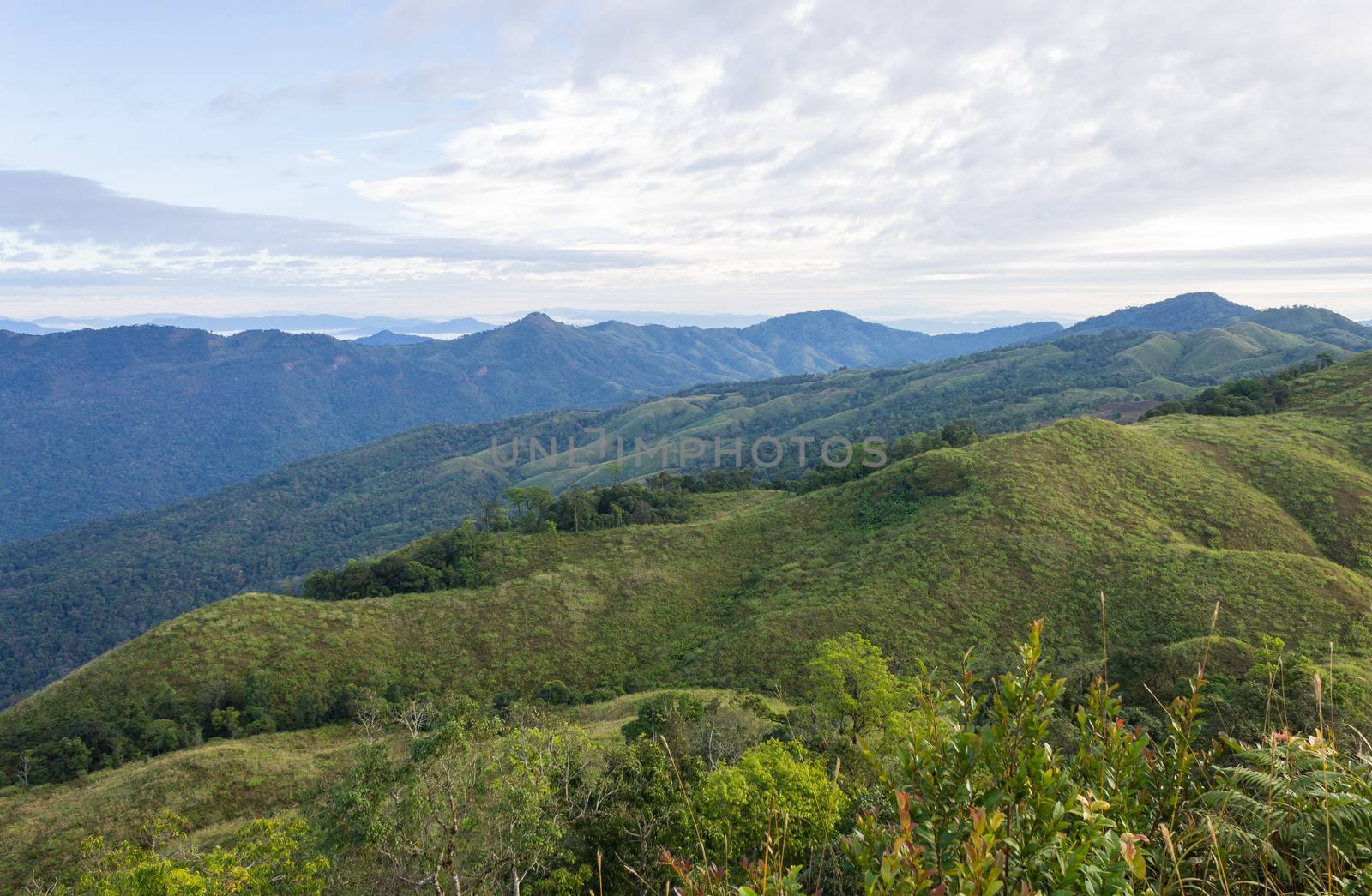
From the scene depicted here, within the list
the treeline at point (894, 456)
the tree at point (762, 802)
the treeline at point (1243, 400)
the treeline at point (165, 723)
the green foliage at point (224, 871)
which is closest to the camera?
Answer: the green foliage at point (224, 871)

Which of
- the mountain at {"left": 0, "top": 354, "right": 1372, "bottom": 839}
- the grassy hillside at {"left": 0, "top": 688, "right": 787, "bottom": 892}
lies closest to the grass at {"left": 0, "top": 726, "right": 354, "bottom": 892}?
the grassy hillside at {"left": 0, "top": 688, "right": 787, "bottom": 892}

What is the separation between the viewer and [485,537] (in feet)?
265

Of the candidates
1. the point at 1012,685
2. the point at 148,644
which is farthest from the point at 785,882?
the point at 148,644

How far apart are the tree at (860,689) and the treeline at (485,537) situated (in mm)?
48144

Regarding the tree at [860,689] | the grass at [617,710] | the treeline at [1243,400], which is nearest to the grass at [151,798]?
the grass at [617,710]

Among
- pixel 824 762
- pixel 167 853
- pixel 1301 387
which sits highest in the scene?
pixel 1301 387

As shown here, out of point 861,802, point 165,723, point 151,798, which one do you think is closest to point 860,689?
point 861,802

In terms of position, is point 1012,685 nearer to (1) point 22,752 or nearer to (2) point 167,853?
(2) point 167,853

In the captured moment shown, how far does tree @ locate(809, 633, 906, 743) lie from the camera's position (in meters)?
32.9

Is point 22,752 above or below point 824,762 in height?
below

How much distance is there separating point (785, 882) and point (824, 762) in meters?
25.9

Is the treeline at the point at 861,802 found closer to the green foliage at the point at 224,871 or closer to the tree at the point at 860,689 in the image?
the tree at the point at 860,689

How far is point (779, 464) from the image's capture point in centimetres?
18662

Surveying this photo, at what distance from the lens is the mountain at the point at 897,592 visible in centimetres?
4791
